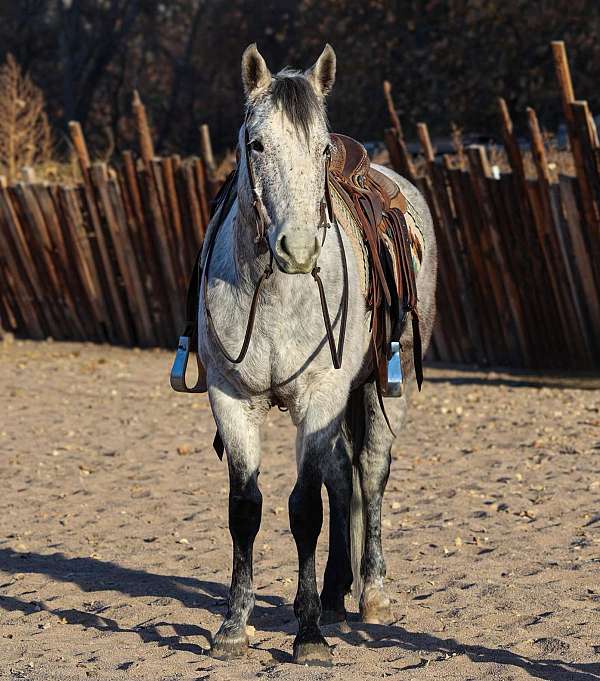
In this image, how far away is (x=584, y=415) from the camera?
9.42 meters

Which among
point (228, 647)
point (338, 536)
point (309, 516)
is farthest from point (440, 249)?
point (228, 647)

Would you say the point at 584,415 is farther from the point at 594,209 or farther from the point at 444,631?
the point at 444,631

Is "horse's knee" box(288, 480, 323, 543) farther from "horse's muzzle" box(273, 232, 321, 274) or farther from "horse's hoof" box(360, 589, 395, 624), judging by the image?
"horse's muzzle" box(273, 232, 321, 274)

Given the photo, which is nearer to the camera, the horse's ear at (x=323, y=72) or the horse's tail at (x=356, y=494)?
the horse's ear at (x=323, y=72)

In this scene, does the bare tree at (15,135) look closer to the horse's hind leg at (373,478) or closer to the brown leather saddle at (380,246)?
the brown leather saddle at (380,246)

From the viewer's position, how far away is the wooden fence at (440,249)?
1084cm

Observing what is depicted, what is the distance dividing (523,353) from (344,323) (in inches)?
277

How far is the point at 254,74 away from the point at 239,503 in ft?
5.34

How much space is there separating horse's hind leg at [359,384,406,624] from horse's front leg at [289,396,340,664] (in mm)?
682

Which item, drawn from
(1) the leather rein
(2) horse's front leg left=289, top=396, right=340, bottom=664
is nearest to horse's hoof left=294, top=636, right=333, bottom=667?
(2) horse's front leg left=289, top=396, right=340, bottom=664

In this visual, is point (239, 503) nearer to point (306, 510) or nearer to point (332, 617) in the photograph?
point (306, 510)

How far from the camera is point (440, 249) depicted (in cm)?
1186

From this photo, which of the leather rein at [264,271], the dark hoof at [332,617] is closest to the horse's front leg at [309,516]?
the leather rein at [264,271]

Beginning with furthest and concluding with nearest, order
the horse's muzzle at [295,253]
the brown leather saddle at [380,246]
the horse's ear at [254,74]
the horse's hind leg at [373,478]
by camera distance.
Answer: the horse's hind leg at [373,478] → the brown leather saddle at [380,246] → the horse's ear at [254,74] → the horse's muzzle at [295,253]
